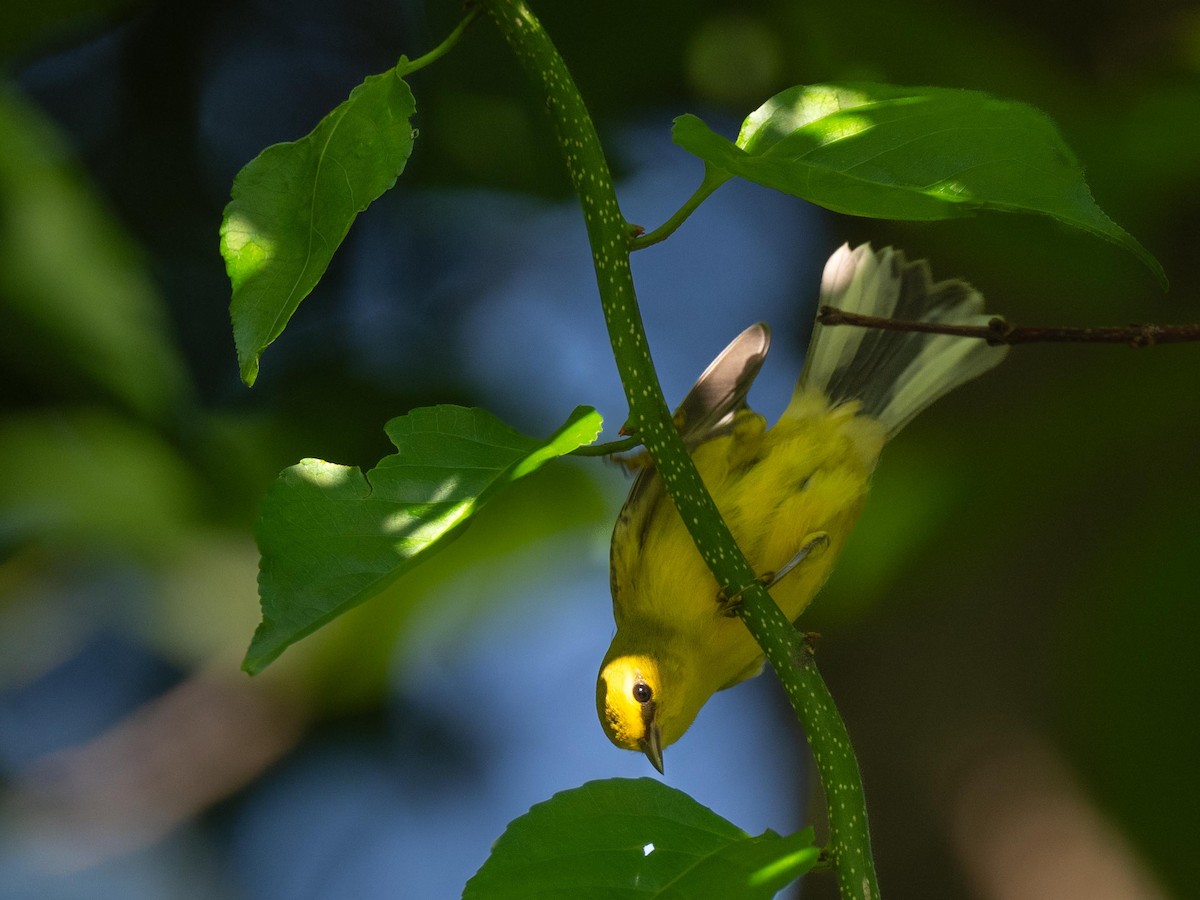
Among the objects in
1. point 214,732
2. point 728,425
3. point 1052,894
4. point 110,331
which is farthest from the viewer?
point 214,732

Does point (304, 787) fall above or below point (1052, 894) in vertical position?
above

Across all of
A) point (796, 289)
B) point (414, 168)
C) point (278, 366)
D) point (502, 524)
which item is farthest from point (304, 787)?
point (796, 289)

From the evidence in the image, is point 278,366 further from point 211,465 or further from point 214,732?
point 214,732

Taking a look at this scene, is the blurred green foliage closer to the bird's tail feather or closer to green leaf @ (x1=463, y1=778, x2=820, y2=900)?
the bird's tail feather

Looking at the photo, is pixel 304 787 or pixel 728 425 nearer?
pixel 728 425

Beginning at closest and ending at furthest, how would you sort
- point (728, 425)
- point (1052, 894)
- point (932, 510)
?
1. point (728, 425)
2. point (1052, 894)
3. point (932, 510)

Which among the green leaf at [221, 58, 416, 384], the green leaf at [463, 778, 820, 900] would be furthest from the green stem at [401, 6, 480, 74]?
the green leaf at [463, 778, 820, 900]

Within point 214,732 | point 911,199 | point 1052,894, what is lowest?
point 1052,894
